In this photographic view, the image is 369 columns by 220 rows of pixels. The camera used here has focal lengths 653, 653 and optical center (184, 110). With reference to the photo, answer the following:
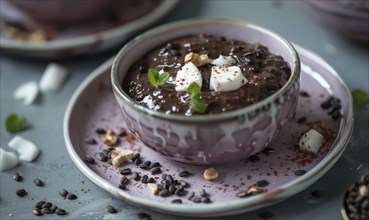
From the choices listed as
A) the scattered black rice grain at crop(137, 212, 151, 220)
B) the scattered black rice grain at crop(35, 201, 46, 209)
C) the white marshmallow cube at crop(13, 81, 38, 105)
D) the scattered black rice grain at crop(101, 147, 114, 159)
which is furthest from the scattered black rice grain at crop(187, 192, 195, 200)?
the white marshmallow cube at crop(13, 81, 38, 105)

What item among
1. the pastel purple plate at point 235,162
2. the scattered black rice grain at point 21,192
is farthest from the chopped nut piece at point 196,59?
the scattered black rice grain at point 21,192

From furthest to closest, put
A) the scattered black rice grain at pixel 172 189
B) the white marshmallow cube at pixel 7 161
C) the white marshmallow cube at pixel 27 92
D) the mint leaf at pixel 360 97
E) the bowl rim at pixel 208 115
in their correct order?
the white marshmallow cube at pixel 27 92 < the mint leaf at pixel 360 97 < the white marshmallow cube at pixel 7 161 < the scattered black rice grain at pixel 172 189 < the bowl rim at pixel 208 115

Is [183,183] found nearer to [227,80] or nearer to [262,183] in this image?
[262,183]

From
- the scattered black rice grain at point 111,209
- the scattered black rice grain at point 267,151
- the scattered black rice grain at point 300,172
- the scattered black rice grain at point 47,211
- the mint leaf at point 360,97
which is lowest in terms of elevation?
the scattered black rice grain at point 47,211

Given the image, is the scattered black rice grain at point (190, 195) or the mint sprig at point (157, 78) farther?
the mint sprig at point (157, 78)

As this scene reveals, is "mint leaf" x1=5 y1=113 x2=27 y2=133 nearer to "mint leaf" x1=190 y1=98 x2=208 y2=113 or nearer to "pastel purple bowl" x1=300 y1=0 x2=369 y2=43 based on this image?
"mint leaf" x1=190 y1=98 x2=208 y2=113

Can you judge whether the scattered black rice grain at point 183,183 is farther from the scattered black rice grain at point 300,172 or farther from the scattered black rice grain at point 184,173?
the scattered black rice grain at point 300,172
